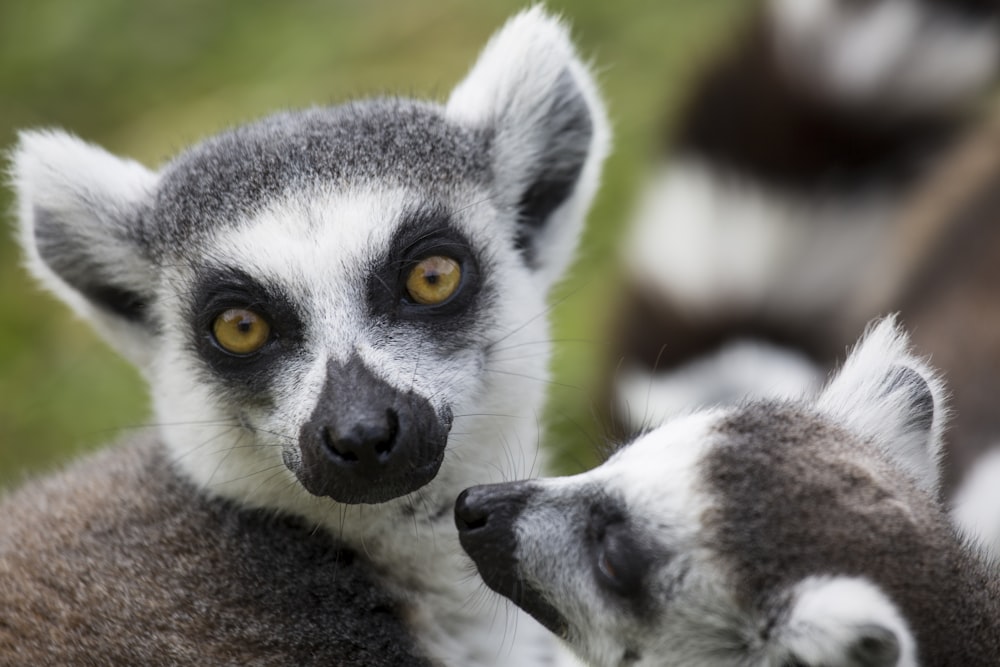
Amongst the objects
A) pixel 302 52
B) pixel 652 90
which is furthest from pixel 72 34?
pixel 652 90

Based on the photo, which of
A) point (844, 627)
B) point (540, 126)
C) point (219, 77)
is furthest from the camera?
point (219, 77)

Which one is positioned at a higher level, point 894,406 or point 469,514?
point 894,406

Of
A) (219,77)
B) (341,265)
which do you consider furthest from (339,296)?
(219,77)

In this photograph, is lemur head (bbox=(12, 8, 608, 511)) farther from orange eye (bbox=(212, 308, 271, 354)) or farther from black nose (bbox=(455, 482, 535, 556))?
black nose (bbox=(455, 482, 535, 556))

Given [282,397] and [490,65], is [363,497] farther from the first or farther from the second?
[490,65]

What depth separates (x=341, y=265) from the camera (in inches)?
91.3

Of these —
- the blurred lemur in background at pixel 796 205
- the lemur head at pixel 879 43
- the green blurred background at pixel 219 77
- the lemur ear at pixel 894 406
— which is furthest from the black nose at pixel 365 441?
the green blurred background at pixel 219 77

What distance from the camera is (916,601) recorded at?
190cm

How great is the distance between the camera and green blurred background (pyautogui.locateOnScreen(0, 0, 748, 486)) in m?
4.70

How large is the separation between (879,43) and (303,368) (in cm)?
216

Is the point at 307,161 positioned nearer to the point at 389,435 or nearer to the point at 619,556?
the point at 389,435

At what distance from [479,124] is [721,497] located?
3.54ft

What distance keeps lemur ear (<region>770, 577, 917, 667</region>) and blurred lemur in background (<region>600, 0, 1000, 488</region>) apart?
166 centimetres

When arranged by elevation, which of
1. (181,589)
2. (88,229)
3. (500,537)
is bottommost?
(181,589)
